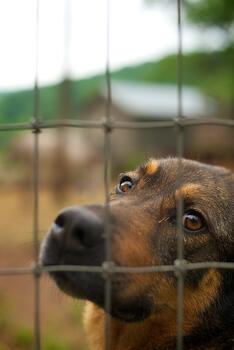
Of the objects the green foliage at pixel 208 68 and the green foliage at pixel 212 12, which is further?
the green foliage at pixel 208 68

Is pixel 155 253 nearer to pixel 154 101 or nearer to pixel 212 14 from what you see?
pixel 212 14

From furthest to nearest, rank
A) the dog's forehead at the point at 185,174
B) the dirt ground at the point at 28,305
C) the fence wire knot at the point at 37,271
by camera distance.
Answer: the dirt ground at the point at 28,305 < the dog's forehead at the point at 185,174 < the fence wire knot at the point at 37,271

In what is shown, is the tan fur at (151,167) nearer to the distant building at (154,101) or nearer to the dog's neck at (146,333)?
the dog's neck at (146,333)

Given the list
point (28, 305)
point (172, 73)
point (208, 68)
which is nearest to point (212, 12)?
point (208, 68)

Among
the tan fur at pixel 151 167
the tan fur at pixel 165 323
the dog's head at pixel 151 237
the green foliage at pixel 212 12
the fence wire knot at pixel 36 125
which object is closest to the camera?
the fence wire knot at pixel 36 125

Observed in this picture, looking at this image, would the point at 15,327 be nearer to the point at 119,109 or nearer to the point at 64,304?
the point at 64,304

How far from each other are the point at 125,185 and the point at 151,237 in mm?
859

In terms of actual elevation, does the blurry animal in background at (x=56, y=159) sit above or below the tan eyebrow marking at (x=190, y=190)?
above

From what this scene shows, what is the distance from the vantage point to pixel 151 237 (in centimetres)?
357

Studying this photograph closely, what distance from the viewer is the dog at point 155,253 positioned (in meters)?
3.24

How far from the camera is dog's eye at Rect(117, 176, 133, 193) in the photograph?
4.32m

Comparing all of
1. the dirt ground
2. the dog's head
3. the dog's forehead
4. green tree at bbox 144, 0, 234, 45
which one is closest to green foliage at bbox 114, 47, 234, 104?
green tree at bbox 144, 0, 234, 45

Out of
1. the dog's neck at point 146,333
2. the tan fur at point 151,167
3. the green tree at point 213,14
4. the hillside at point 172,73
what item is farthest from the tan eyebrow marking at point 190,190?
the green tree at point 213,14

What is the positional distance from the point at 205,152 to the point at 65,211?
27337 mm
